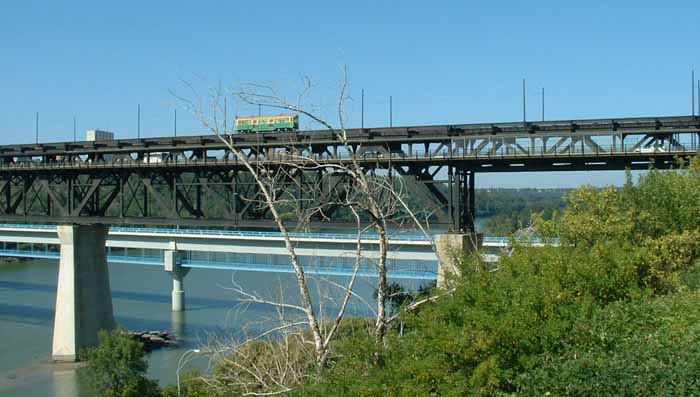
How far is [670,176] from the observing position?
54.7ft

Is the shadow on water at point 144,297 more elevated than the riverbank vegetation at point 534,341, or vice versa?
the riverbank vegetation at point 534,341

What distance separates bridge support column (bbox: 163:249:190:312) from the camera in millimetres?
47375

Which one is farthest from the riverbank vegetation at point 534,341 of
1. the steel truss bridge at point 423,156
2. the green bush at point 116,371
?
the green bush at point 116,371

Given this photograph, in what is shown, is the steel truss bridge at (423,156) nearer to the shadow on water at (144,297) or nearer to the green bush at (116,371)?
the green bush at (116,371)

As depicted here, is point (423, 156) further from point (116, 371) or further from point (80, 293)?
point (80, 293)

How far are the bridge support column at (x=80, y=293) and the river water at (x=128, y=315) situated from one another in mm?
1372

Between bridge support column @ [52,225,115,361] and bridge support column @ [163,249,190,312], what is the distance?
10237 mm

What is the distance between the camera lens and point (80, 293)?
3606 cm

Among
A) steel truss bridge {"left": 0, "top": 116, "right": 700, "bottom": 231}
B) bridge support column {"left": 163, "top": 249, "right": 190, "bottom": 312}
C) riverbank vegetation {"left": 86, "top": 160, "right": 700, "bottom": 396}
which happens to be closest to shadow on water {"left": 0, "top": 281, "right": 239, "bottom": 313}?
bridge support column {"left": 163, "top": 249, "right": 190, "bottom": 312}

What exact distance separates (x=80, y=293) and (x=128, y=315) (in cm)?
949

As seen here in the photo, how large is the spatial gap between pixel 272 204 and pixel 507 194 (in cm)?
9108

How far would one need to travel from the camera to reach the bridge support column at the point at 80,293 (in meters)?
35.2

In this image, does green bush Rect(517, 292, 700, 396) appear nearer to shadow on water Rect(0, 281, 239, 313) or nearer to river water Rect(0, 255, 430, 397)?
river water Rect(0, 255, 430, 397)

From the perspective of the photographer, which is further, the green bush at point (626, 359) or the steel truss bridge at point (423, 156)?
the steel truss bridge at point (423, 156)
